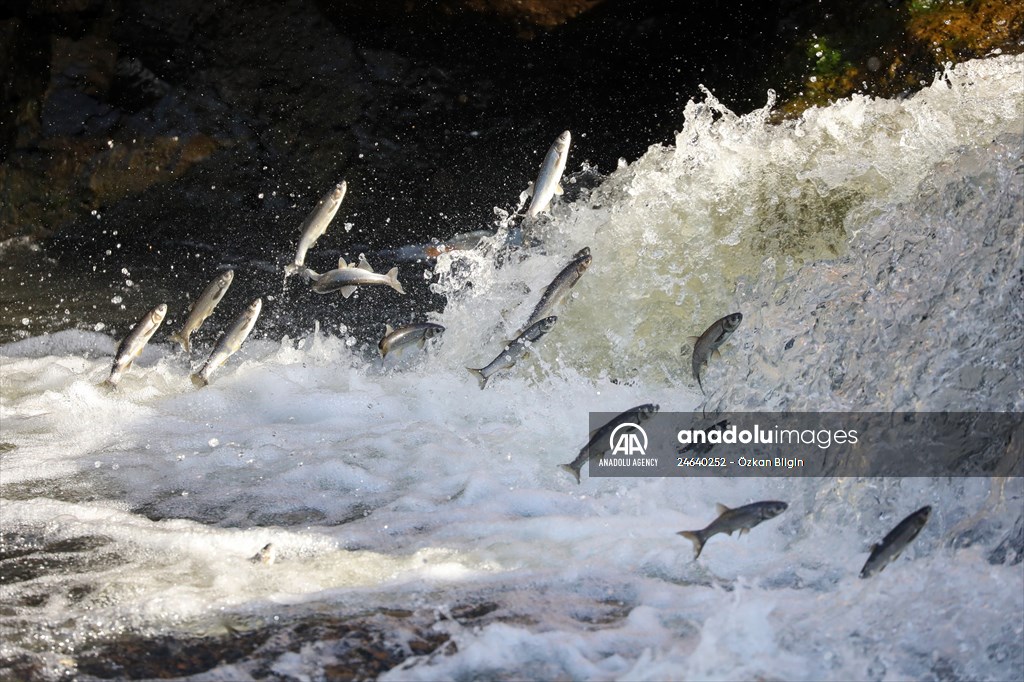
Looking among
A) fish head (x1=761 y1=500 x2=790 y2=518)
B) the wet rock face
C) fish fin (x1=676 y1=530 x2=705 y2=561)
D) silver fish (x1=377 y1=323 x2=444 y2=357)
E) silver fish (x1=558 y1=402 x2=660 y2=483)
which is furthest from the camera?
the wet rock face

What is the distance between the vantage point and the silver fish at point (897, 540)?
3.43 metres

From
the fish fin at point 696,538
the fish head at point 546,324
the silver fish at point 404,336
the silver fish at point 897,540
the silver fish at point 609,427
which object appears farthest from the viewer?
the silver fish at point 404,336

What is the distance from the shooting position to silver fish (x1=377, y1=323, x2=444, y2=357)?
5492 millimetres

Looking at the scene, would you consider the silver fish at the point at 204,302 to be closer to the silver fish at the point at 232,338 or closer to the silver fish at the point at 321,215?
the silver fish at the point at 232,338

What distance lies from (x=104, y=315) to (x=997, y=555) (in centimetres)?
611

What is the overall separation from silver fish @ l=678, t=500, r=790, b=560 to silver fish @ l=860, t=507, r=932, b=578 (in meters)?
0.37

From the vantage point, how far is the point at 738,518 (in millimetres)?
3814

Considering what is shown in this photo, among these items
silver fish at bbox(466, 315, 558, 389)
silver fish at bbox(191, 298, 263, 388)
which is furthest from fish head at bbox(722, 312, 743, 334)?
silver fish at bbox(191, 298, 263, 388)

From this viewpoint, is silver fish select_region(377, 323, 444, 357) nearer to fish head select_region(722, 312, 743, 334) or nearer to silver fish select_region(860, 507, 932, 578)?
fish head select_region(722, 312, 743, 334)

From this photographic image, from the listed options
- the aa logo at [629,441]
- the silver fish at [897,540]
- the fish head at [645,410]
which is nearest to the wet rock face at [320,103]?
the aa logo at [629,441]

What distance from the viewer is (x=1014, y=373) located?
4.25 metres

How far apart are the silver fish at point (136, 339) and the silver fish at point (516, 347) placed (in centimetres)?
160

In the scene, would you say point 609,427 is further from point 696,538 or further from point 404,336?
point 404,336

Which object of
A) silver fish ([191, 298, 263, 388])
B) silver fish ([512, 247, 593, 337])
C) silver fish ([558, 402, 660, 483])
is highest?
silver fish ([512, 247, 593, 337])
